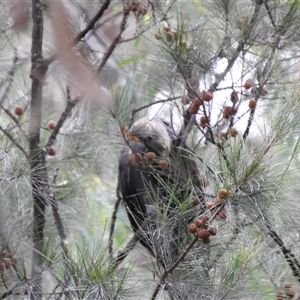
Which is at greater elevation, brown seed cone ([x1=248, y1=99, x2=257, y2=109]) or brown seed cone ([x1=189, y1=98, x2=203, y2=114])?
brown seed cone ([x1=248, y1=99, x2=257, y2=109])

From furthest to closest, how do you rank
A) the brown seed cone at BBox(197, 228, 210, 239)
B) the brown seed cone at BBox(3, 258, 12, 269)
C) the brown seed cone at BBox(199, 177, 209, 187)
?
the brown seed cone at BBox(3, 258, 12, 269) → the brown seed cone at BBox(199, 177, 209, 187) → the brown seed cone at BBox(197, 228, 210, 239)

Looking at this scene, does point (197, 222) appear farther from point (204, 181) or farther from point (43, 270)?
point (43, 270)

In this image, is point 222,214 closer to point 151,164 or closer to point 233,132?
point 233,132

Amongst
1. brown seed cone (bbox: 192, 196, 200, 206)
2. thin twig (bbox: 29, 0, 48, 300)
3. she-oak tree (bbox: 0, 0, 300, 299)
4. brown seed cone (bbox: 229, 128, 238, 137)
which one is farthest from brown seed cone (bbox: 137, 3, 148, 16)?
brown seed cone (bbox: 192, 196, 200, 206)

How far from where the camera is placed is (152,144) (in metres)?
2.09

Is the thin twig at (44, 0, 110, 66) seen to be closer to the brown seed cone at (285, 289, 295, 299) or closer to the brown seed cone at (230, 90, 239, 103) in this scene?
the brown seed cone at (230, 90, 239, 103)

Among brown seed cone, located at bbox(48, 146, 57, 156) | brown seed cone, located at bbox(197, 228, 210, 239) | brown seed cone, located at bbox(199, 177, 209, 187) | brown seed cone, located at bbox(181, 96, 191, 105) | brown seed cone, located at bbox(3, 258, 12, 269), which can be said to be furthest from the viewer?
brown seed cone, located at bbox(48, 146, 57, 156)

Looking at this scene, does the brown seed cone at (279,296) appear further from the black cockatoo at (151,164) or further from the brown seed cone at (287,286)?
the black cockatoo at (151,164)

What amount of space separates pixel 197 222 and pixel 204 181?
0.55ft

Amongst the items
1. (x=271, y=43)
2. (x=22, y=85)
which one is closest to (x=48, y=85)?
(x=22, y=85)

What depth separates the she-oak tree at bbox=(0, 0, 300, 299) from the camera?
157 cm

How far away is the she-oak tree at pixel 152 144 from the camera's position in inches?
61.7

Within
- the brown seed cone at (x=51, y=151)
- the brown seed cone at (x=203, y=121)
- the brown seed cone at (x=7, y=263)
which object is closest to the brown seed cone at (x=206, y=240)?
the brown seed cone at (x=203, y=121)

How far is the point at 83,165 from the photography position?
7.57ft
